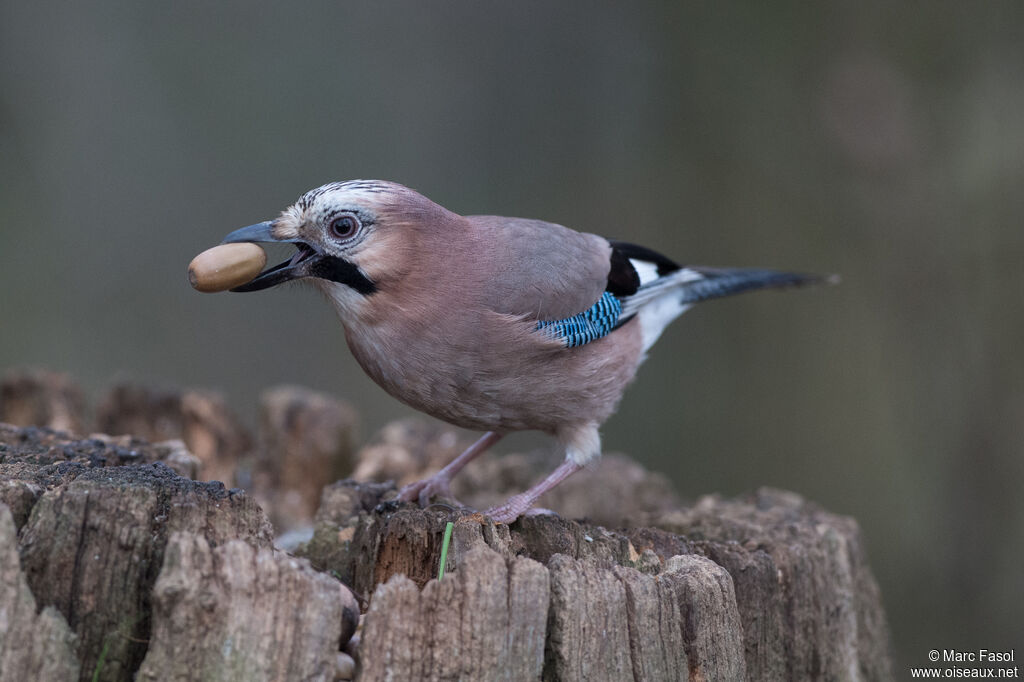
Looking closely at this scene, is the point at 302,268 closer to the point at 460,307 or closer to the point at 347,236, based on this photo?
the point at 347,236

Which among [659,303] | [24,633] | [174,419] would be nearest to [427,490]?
[659,303]

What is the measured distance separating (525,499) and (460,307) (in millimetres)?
852

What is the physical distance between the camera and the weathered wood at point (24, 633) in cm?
223

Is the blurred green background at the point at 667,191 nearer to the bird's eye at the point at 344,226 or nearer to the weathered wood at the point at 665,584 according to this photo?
the weathered wood at the point at 665,584

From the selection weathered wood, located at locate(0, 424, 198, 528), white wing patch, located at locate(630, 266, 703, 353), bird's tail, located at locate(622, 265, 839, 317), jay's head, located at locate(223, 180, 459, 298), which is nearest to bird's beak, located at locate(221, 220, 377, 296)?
jay's head, located at locate(223, 180, 459, 298)

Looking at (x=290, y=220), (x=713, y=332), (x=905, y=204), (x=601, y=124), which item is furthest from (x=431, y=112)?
(x=290, y=220)

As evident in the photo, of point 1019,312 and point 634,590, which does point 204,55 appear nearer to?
point 1019,312

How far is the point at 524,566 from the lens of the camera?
8.66 feet

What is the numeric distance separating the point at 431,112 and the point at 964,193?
5434 millimetres

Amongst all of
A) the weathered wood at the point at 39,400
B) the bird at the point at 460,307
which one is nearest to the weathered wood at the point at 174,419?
the weathered wood at the point at 39,400

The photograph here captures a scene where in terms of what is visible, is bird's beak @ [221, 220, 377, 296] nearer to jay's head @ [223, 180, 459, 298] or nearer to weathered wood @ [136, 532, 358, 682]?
jay's head @ [223, 180, 459, 298]

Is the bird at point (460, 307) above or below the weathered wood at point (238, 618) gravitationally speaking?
above

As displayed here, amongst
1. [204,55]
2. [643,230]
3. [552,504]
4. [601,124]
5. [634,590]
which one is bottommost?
[634,590]

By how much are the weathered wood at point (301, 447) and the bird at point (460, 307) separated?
4.12ft
